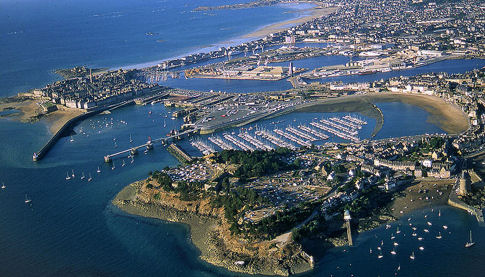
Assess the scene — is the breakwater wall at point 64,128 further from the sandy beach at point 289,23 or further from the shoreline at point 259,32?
the sandy beach at point 289,23

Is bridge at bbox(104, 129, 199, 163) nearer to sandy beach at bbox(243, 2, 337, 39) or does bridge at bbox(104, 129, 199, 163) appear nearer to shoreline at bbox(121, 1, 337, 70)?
shoreline at bbox(121, 1, 337, 70)

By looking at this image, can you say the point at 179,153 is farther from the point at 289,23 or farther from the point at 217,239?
the point at 289,23

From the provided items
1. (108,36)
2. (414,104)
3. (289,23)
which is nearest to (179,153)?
(414,104)

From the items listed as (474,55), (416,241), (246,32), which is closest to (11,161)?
(416,241)

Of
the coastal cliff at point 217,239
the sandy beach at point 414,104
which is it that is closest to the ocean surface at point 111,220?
the coastal cliff at point 217,239

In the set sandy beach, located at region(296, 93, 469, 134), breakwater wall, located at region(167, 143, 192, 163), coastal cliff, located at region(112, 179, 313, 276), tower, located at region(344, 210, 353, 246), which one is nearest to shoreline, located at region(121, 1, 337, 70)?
sandy beach, located at region(296, 93, 469, 134)

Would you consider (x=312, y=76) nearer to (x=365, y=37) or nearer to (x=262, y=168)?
(x=365, y=37)
